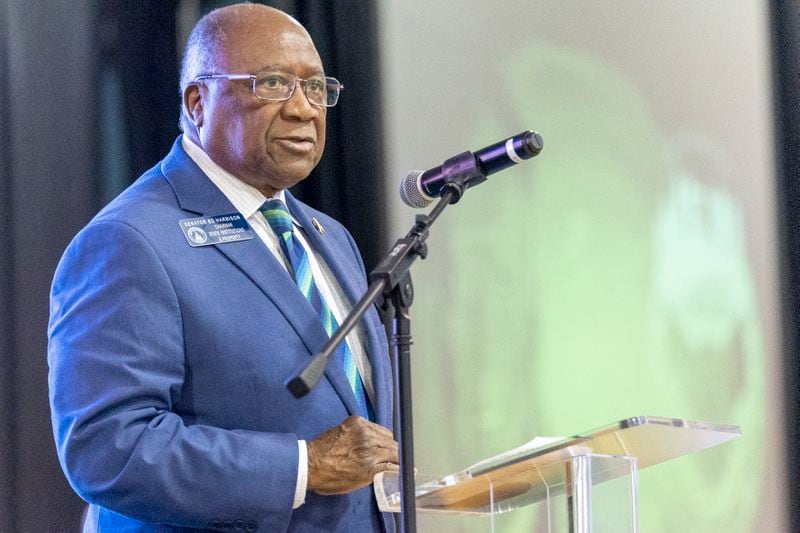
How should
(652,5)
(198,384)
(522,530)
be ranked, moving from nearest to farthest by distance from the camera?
1. (198,384)
2. (522,530)
3. (652,5)

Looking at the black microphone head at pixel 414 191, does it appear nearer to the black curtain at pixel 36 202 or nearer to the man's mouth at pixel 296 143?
the man's mouth at pixel 296 143

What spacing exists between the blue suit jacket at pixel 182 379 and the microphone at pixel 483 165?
383 millimetres

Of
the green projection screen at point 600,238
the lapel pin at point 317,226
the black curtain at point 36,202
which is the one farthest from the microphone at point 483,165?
the green projection screen at point 600,238

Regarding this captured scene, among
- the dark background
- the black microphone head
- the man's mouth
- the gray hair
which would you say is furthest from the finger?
the dark background

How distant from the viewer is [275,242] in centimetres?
247

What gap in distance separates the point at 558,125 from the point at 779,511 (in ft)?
6.00

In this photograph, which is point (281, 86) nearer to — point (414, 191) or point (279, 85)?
point (279, 85)

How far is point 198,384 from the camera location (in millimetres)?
2172

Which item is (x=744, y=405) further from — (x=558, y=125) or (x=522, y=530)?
(x=558, y=125)

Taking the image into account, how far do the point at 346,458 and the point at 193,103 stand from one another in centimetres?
100

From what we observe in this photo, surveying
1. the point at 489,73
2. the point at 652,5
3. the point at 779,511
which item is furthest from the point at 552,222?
the point at 779,511

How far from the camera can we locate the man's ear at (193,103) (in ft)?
8.54

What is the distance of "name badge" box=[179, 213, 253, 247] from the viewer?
2.30m

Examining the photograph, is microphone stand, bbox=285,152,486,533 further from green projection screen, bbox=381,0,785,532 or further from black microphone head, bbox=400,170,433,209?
green projection screen, bbox=381,0,785,532
